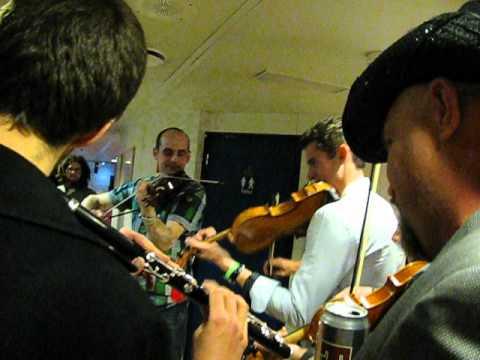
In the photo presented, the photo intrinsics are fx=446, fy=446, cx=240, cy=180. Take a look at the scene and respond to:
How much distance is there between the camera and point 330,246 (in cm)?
129

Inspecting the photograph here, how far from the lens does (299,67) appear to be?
279 cm

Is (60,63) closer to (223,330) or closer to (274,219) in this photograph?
(223,330)

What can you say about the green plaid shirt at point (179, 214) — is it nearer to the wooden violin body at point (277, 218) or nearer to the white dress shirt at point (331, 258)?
the wooden violin body at point (277, 218)

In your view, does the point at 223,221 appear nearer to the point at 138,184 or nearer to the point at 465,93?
the point at 138,184

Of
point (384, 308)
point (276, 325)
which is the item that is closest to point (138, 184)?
point (384, 308)

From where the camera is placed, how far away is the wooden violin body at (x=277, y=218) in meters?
1.70

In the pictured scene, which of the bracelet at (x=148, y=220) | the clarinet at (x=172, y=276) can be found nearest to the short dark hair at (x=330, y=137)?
the clarinet at (x=172, y=276)

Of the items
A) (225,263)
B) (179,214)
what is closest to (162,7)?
(179,214)

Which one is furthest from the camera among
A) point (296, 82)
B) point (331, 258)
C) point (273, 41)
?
point (296, 82)

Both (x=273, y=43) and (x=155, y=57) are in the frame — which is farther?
(x=155, y=57)

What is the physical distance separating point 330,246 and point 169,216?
99 centimetres

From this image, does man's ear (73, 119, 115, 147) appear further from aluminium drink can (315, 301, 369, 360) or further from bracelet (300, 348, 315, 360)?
bracelet (300, 348, 315, 360)

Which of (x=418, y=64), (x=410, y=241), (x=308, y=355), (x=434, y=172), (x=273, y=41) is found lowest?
(x=308, y=355)

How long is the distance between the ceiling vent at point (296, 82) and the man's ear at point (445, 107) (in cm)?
241
